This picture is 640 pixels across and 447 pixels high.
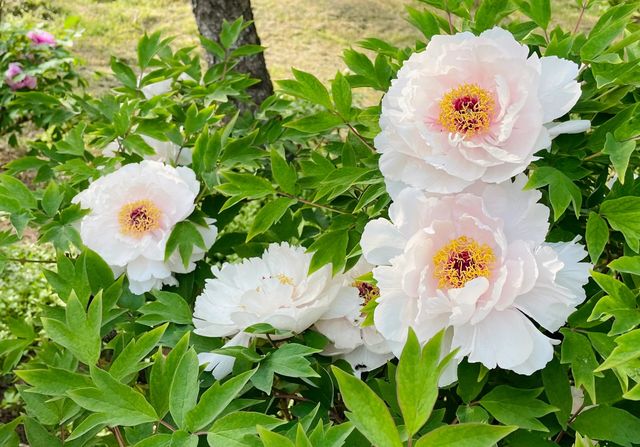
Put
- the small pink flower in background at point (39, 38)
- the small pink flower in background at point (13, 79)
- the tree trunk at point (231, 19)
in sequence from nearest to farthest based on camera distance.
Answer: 1. the tree trunk at point (231, 19)
2. the small pink flower in background at point (13, 79)
3. the small pink flower in background at point (39, 38)

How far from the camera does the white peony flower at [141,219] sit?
36.7 inches

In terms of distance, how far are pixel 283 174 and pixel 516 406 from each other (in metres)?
0.38

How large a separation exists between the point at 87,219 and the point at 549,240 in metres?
0.60

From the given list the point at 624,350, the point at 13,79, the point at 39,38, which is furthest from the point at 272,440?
the point at 39,38

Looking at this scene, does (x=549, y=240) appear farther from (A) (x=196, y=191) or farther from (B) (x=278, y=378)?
(A) (x=196, y=191)

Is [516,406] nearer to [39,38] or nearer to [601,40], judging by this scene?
[601,40]

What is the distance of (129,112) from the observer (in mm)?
1113

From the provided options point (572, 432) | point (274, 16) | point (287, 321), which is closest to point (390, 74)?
point (287, 321)

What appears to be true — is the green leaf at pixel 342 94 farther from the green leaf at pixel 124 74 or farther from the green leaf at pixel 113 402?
the green leaf at pixel 124 74

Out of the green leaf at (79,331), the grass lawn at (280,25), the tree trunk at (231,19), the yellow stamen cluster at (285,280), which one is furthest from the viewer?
the grass lawn at (280,25)

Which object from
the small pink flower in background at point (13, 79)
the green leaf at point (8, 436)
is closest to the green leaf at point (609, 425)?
the green leaf at point (8, 436)

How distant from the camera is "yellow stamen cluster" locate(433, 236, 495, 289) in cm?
67

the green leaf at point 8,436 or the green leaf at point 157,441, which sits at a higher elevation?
the green leaf at point 157,441

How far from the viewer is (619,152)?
691mm
